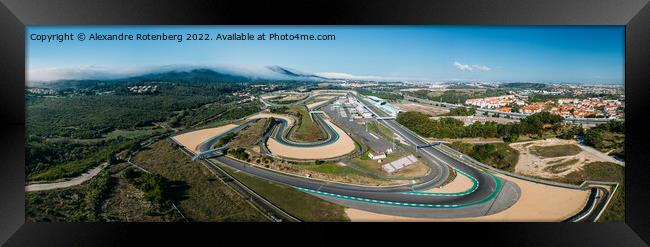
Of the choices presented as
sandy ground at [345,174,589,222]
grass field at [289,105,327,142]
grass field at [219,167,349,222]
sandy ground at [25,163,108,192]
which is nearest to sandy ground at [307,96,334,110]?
grass field at [289,105,327,142]

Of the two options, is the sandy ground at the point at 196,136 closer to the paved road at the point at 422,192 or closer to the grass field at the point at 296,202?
the paved road at the point at 422,192

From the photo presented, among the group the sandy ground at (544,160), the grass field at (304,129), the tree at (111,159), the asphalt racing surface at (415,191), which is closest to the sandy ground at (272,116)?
the grass field at (304,129)

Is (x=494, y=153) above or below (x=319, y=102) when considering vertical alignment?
below

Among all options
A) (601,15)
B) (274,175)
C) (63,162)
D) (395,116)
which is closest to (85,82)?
(63,162)

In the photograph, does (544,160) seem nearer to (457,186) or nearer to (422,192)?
(457,186)

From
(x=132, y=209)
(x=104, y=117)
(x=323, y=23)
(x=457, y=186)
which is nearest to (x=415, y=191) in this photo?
(x=457, y=186)

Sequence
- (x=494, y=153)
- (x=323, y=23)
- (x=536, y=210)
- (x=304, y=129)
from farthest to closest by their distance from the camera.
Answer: (x=304, y=129) → (x=494, y=153) → (x=536, y=210) → (x=323, y=23)

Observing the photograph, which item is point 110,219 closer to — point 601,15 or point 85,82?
point 85,82

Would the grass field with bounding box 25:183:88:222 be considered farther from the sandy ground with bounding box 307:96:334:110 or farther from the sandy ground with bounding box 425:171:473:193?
the sandy ground with bounding box 425:171:473:193
